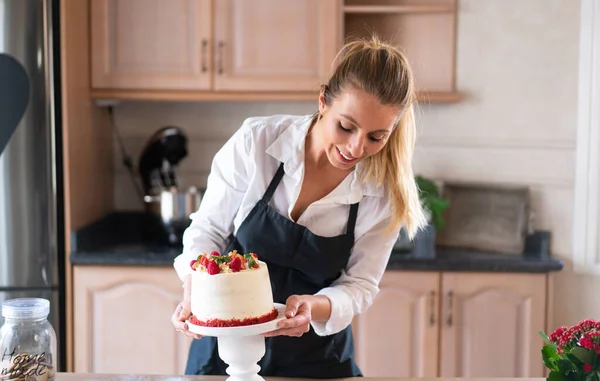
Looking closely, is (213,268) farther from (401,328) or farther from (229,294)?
(401,328)

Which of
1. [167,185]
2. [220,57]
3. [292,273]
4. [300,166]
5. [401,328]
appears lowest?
[401,328]

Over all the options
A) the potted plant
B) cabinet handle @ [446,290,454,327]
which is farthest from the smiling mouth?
cabinet handle @ [446,290,454,327]

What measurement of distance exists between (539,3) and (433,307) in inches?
45.6

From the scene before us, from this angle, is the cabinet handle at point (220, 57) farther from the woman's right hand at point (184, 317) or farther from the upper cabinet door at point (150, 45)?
the woman's right hand at point (184, 317)

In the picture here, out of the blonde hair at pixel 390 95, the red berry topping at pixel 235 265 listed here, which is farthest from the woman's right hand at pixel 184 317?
the blonde hair at pixel 390 95

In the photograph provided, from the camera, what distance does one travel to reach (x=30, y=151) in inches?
106

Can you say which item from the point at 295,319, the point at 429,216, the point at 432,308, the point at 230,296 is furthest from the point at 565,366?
the point at 429,216

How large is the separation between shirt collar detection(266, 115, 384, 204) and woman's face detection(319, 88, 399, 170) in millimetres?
159

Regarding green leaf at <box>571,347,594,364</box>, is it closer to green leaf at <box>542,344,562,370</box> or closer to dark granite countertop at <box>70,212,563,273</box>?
green leaf at <box>542,344,562,370</box>

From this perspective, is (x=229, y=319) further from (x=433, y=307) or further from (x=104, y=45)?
(x=104, y=45)

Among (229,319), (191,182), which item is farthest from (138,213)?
(229,319)

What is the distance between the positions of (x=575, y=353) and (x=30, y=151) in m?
1.98

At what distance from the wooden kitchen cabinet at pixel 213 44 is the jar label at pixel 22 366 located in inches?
66.8

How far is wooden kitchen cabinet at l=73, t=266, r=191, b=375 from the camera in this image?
2.78 metres
